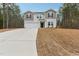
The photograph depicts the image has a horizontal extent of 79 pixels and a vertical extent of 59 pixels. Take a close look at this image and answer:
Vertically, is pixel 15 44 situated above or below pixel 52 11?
below

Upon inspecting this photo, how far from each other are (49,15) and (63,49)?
0.48 meters

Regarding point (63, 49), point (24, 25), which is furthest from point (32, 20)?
point (63, 49)

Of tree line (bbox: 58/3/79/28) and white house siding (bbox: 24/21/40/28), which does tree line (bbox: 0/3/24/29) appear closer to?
white house siding (bbox: 24/21/40/28)

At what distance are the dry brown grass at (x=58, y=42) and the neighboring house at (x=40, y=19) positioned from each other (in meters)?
0.08

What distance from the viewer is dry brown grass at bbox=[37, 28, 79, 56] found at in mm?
5961

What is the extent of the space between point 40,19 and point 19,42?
1.34ft

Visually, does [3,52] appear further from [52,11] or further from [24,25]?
[52,11]

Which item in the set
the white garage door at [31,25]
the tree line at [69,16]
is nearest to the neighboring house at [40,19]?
the white garage door at [31,25]

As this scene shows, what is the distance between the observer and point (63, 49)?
5.98m

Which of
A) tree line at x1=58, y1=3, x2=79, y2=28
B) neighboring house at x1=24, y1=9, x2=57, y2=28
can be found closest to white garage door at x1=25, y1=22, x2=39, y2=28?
neighboring house at x1=24, y1=9, x2=57, y2=28

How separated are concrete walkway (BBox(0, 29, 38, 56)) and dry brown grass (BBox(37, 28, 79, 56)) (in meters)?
0.08

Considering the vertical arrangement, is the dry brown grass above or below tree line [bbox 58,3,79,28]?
below

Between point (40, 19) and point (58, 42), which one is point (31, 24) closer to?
point (40, 19)

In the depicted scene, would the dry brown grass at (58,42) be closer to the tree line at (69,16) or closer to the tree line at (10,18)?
the tree line at (69,16)
